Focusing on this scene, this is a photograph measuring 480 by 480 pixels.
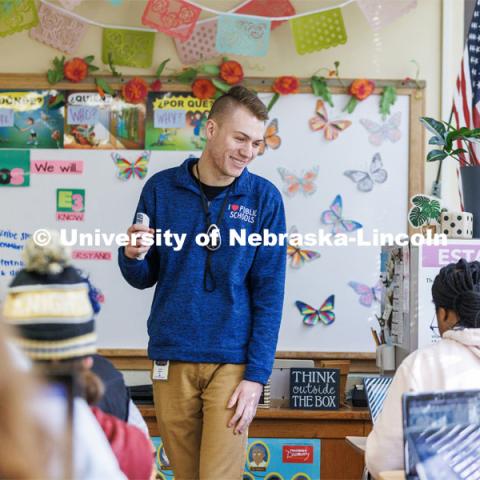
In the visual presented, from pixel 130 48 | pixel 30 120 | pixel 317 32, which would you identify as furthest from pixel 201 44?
pixel 30 120

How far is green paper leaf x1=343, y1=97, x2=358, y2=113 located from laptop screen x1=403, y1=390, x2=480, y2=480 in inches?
90.1

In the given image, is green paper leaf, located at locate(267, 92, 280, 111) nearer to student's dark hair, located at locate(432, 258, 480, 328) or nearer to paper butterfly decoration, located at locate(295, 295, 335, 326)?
paper butterfly decoration, located at locate(295, 295, 335, 326)

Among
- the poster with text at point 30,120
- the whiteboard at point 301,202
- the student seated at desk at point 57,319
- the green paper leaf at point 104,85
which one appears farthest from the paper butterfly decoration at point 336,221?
the student seated at desk at point 57,319

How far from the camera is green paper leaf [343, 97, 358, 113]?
3814 mm

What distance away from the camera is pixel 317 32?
3809mm

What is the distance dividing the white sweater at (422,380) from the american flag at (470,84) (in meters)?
1.76

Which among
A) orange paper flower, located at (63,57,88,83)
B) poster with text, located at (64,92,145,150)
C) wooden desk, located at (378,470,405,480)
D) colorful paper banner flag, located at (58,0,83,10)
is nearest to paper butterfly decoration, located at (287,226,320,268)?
poster with text, located at (64,92,145,150)

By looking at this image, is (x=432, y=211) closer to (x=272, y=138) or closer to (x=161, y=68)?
(x=272, y=138)

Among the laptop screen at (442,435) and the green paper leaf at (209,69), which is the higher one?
the green paper leaf at (209,69)

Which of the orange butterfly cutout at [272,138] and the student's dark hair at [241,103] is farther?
the orange butterfly cutout at [272,138]

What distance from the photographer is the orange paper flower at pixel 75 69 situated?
379cm

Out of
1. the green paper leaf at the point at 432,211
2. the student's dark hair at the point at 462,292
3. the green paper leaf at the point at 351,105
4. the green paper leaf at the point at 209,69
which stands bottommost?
the student's dark hair at the point at 462,292

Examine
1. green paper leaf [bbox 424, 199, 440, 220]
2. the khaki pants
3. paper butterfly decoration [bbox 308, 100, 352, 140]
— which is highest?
paper butterfly decoration [bbox 308, 100, 352, 140]

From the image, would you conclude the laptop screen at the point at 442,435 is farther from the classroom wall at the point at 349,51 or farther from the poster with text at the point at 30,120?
the poster with text at the point at 30,120
